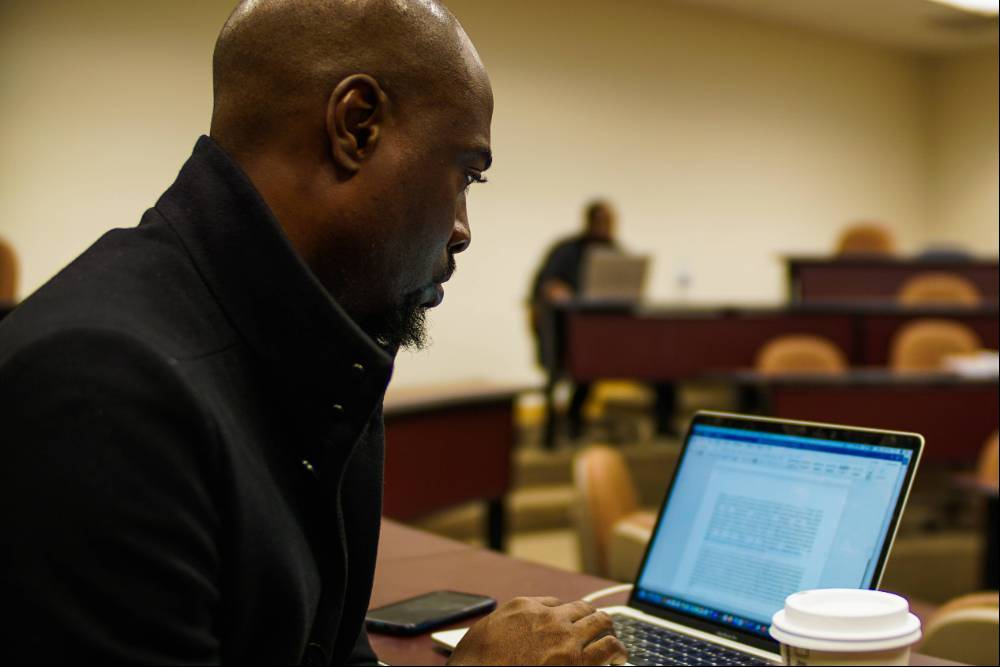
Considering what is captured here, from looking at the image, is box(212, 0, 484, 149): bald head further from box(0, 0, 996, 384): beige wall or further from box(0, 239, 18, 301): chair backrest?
box(0, 239, 18, 301): chair backrest

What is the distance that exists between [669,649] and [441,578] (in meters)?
0.48

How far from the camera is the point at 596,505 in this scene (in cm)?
256

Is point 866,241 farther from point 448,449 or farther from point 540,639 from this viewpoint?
point 540,639

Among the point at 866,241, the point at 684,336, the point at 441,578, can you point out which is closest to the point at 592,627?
the point at 441,578

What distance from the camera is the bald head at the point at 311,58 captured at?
88 centimetres

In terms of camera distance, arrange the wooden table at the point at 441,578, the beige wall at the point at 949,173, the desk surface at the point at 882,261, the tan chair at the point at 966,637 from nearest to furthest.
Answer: the wooden table at the point at 441,578 < the tan chair at the point at 966,637 < the desk surface at the point at 882,261 < the beige wall at the point at 949,173

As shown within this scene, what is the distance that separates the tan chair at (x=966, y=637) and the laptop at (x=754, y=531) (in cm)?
76

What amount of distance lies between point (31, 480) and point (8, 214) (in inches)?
176

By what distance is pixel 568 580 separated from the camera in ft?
4.90

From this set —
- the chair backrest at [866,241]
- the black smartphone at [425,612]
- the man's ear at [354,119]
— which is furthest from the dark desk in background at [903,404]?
the chair backrest at [866,241]

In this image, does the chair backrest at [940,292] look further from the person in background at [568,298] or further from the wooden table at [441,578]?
the wooden table at [441,578]

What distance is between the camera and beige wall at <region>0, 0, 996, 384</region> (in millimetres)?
4031

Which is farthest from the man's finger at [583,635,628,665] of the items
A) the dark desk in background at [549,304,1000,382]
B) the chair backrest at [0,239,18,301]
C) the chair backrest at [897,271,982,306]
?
the chair backrest at [897,271,982,306]

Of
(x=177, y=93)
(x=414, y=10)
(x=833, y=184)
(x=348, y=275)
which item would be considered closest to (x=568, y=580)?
(x=348, y=275)
